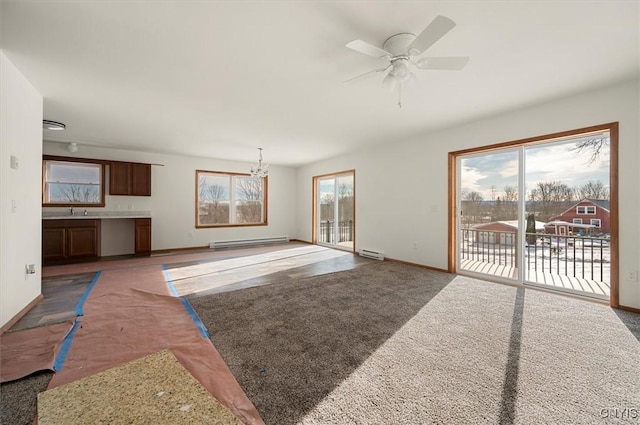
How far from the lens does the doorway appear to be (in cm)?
705

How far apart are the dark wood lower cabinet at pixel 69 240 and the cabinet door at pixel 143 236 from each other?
0.73 meters

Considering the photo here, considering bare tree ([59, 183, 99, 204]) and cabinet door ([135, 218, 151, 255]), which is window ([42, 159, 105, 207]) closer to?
bare tree ([59, 183, 99, 204])

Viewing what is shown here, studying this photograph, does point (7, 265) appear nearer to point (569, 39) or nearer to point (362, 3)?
point (362, 3)

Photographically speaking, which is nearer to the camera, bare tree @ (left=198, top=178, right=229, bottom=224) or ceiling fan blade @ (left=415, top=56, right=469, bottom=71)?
ceiling fan blade @ (left=415, top=56, right=469, bottom=71)

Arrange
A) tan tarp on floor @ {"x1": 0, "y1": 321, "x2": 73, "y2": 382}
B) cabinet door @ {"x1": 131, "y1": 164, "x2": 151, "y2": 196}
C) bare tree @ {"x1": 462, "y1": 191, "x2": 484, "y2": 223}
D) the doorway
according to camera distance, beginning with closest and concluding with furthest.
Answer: tan tarp on floor @ {"x1": 0, "y1": 321, "x2": 73, "y2": 382}, bare tree @ {"x1": 462, "y1": 191, "x2": 484, "y2": 223}, cabinet door @ {"x1": 131, "y1": 164, "x2": 151, "y2": 196}, the doorway

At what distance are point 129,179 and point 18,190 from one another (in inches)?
151

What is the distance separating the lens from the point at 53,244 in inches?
203

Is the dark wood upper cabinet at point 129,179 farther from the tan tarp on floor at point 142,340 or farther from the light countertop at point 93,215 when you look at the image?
the tan tarp on floor at point 142,340

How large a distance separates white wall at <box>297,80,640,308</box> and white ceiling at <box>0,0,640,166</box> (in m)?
0.27

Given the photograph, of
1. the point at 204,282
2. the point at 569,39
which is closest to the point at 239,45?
the point at 569,39

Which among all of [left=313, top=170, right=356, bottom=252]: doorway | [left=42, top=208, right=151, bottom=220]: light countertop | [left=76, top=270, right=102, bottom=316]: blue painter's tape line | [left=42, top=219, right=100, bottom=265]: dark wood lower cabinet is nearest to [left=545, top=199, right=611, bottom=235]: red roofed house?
[left=313, top=170, right=356, bottom=252]: doorway

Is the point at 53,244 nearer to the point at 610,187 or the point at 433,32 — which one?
the point at 433,32

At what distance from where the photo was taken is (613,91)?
304cm

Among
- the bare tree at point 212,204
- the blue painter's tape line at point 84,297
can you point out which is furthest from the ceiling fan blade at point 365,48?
the bare tree at point 212,204
